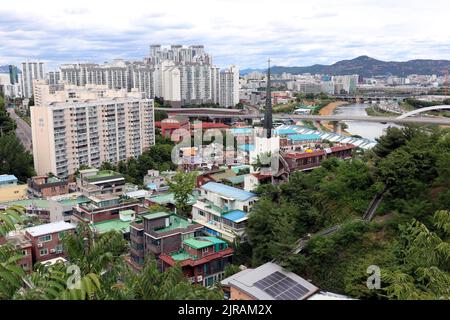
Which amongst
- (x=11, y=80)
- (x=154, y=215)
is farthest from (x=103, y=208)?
(x=11, y=80)

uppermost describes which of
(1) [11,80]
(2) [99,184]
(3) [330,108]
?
(1) [11,80]

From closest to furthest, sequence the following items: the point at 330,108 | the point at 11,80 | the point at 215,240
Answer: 1. the point at 215,240
2. the point at 330,108
3. the point at 11,80

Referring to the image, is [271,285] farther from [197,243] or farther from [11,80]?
[11,80]

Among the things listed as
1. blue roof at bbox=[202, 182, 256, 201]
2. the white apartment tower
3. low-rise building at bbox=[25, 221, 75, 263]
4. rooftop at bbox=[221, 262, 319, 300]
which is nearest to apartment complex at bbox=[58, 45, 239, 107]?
the white apartment tower

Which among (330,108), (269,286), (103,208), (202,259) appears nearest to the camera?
(269,286)

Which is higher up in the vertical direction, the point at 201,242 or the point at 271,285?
the point at 271,285

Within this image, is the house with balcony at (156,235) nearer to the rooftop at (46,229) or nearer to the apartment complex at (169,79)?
the rooftop at (46,229)

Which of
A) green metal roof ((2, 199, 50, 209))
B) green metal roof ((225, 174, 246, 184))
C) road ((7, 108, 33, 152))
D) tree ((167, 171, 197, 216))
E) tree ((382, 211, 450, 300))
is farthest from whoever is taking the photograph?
road ((7, 108, 33, 152))

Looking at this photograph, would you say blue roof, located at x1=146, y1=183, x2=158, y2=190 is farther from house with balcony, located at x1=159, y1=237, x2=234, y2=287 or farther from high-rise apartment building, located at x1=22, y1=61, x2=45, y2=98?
high-rise apartment building, located at x1=22, y1=61, x2=45, y2=98
